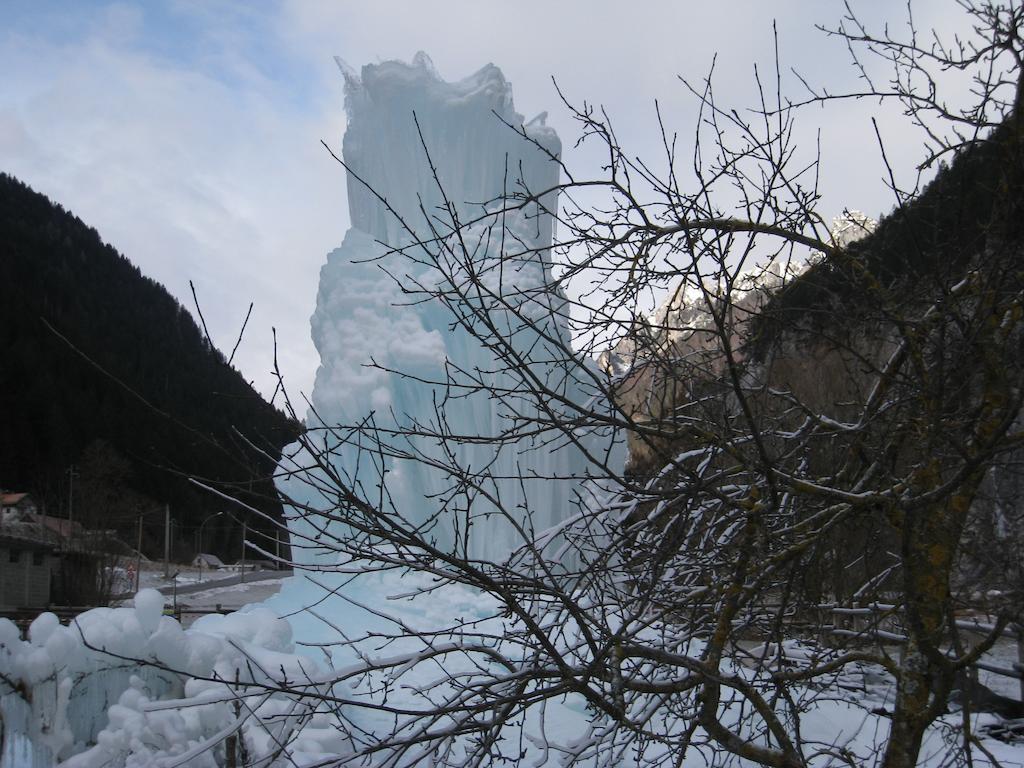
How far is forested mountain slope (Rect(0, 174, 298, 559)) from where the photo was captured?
4200 centimetres

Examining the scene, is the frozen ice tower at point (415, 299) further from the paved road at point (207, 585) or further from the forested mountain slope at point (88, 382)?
the paved road at point (207, 585)

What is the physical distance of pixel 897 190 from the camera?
2.21 meters

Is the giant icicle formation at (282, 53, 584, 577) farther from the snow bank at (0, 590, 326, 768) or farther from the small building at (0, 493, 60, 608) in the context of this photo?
the small building at (0, 493, 60, 608)

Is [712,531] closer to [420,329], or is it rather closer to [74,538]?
[420,329]

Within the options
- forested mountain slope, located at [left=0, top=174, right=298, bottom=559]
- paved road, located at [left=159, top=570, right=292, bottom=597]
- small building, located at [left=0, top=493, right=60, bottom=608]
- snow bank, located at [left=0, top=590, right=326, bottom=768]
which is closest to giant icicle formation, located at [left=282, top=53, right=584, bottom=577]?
snow bank, located at [left=0, top=590, right=326, bottom=768]

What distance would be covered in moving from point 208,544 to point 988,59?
201ft

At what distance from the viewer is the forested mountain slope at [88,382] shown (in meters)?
42.0

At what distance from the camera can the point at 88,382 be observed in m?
57.2

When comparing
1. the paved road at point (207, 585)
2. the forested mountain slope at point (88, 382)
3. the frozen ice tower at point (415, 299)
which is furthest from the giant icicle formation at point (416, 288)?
the paved road at point (207, 585)

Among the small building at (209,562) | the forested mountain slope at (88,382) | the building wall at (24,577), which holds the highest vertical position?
the forested mountain slope at (88,382)

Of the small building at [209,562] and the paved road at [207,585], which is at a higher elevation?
the small building at [209,562]

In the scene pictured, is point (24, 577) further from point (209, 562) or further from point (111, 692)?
point (209, 562)

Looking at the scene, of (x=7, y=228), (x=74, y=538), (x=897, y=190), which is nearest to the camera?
(x=897, y=190)

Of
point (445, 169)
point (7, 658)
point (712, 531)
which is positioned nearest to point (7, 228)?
point (445, 169)
